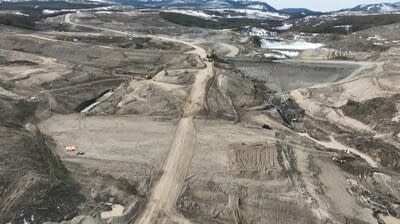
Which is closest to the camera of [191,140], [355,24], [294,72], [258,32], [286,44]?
[191,140]

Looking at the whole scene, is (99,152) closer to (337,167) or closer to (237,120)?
(237,120)

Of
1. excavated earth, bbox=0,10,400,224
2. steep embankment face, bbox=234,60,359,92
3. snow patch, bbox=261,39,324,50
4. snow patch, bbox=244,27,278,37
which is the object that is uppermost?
excavated earth, bbox=0,10,400,224

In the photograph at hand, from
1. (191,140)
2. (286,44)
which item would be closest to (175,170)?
(191,140)

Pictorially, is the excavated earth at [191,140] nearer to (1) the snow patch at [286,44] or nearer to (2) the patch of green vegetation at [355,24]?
(1) the snow patch at [286,44]

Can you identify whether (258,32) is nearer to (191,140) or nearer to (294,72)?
(294,72)

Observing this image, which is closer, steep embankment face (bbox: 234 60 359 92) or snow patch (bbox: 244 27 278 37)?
steep embankment face (bbox: 234 60 359 92)

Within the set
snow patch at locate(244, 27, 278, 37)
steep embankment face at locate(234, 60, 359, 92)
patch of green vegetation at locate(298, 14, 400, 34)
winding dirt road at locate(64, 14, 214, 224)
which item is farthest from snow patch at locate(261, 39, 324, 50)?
winding dirt road at locate(64, 14, 214, 224)

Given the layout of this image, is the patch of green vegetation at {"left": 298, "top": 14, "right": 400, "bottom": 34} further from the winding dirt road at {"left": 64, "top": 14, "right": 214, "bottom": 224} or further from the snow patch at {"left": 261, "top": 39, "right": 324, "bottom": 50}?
the winding dirt road at {"left": 64, "top": 14, "right": 214, "bottom": 224}

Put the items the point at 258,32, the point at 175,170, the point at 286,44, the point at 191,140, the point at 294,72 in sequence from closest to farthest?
1. the point at 175,170
2. the point at 191,140
3. the point at 294,72
4. the point at 286,44
5. the point at 258,32

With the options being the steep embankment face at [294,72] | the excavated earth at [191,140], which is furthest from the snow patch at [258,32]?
the excavated earth at [191,140]
